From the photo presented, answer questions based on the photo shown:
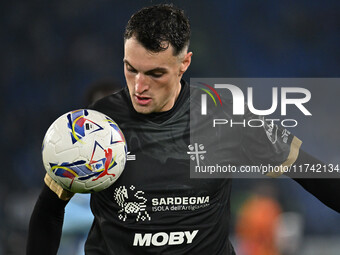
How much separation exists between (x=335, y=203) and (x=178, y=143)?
0.94 meters

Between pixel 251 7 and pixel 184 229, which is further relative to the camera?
pixel 251 7

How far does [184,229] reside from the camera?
3270mm

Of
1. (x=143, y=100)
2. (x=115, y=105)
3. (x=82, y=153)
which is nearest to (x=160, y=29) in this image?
(x=143, y=100)

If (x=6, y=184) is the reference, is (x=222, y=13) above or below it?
above

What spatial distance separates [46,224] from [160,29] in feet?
4.11

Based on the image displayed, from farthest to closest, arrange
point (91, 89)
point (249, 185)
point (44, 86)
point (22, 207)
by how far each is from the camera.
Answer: point (44, 86), point (249, 185), point (22, 207), point (91, 89)

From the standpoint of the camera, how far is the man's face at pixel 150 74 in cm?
305

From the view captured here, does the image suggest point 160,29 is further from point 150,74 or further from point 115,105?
point 115,105

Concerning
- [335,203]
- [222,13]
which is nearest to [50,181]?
[335,203]

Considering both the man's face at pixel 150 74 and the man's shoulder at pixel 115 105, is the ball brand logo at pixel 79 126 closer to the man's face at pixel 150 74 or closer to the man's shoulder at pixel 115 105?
the man's face at pixel 150 74

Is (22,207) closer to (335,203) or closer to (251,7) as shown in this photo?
(251,7)

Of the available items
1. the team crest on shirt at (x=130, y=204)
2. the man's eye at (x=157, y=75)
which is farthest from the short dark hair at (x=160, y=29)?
the team crest on shirt at (x=130, y=204)

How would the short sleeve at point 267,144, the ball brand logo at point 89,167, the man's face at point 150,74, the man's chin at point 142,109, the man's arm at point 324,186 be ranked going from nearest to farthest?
the ball brand logo at point 89,167 < the man's face at point 150,74 < the man's chin at point 142,109 < the man's arm at point 324,186 < the short sleeve at point 267,144

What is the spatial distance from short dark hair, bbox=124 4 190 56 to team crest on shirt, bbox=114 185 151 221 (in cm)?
78
